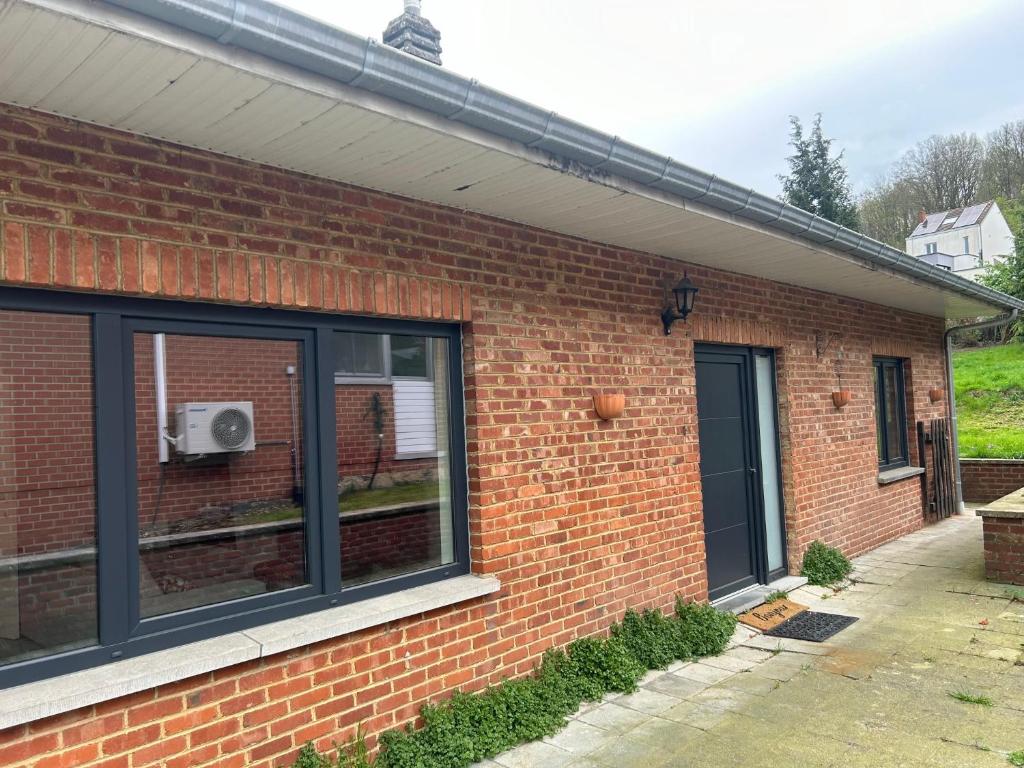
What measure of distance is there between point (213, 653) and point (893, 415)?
29.9ft

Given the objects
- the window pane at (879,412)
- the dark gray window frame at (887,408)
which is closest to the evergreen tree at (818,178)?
the dark gray window frame at (887,408)

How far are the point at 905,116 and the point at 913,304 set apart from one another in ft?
180

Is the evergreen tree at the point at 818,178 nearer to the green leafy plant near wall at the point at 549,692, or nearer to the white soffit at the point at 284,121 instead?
the white soffit at the point at 284,121

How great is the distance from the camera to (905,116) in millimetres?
53438

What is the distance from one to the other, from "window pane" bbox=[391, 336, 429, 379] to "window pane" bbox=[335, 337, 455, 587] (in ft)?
0.04

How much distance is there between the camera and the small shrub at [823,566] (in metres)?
6.55

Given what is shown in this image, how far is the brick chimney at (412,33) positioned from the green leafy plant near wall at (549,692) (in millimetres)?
3393

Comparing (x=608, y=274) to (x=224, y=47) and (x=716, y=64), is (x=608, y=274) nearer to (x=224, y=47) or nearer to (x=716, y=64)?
(x=224, y=47)

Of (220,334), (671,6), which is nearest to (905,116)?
(671,6)

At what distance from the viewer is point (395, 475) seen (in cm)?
386

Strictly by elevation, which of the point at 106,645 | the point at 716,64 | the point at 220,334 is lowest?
the point at 106,645

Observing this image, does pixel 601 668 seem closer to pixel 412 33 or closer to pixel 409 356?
pixel 409 356

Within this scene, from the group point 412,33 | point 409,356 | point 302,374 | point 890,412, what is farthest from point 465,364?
point 890,412

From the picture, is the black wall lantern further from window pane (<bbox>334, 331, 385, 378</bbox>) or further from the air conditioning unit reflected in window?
the air conditioning unit reflected in window
